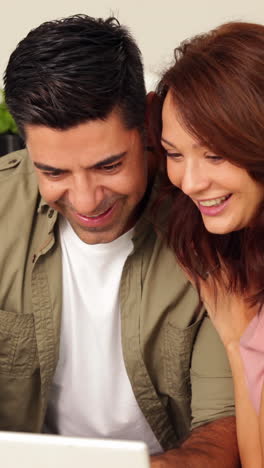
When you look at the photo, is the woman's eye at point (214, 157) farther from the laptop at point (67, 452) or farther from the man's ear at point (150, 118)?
the laptop at point (67, 452)

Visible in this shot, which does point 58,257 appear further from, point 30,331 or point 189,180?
point 189,180

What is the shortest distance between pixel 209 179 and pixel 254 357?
322 mm

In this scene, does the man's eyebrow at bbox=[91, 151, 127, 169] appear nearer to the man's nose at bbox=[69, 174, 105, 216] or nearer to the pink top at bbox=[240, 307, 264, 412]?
the man's nose at bbox=[69, 174, 105, 216]

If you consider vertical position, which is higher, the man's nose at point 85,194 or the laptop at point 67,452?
the laptop at point 67,452

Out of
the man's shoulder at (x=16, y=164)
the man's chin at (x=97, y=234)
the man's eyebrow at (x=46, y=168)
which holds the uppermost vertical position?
the man's eyebrow at (x=46, y=168)

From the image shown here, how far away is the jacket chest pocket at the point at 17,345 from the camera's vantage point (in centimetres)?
137

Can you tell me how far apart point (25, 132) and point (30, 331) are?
1.22ft

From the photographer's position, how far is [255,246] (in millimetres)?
1213

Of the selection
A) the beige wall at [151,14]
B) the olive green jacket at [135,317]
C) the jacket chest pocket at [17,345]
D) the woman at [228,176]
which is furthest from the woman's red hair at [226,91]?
the beige wall at [151,14]

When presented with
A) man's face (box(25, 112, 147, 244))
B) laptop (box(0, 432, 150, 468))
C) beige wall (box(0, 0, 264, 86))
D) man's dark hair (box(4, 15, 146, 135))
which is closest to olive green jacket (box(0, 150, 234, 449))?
man's face (box(25, 112, 147, 244))

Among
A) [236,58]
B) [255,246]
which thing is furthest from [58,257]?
[236,58]

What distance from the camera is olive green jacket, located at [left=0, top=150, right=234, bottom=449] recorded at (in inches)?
52.8

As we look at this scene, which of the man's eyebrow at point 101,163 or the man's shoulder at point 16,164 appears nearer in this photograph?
the man's eyebrow at point 101,163

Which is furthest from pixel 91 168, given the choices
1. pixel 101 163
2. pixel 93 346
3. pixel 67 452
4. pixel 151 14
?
pixel 151 14
